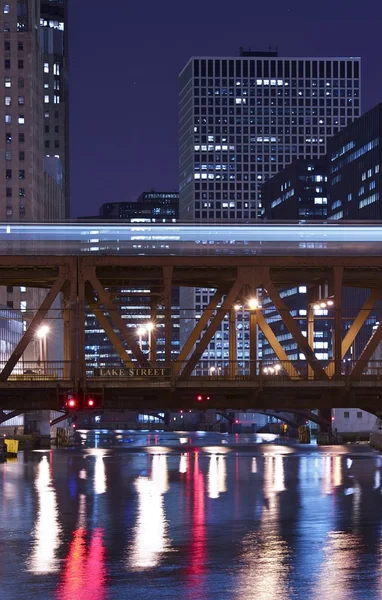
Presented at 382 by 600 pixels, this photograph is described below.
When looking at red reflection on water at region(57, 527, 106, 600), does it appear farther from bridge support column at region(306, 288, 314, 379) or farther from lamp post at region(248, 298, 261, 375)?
bridge support column at region(306, 288, 314, 379)

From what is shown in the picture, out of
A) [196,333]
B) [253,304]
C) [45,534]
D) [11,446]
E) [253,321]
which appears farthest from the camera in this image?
[11,446]

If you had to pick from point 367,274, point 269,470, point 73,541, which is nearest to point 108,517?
point 73,541

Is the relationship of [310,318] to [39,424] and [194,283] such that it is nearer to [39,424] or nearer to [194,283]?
[194,283]

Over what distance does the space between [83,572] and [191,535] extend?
31.1ft

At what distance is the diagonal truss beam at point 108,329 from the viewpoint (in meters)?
56.9

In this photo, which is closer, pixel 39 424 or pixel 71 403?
pixel 71 403

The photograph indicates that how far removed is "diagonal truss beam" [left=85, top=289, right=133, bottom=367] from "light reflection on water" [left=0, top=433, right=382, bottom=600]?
267 inches

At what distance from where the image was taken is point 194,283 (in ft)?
216

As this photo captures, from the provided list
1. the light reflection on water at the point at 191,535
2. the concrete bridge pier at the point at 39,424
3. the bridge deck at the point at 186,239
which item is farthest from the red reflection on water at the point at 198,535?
the concrete bridge pier at the point at 39,424

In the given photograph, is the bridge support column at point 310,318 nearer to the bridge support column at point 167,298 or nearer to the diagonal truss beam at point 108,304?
the bridge support column at point 167,298

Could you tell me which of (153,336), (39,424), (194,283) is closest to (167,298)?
(194,283)

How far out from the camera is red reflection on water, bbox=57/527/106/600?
31641 millimetres

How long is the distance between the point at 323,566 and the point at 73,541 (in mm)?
9976

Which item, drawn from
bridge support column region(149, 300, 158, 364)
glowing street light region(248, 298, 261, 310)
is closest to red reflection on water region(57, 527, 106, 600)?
glowing street light region(248, 298, 261, 310)
